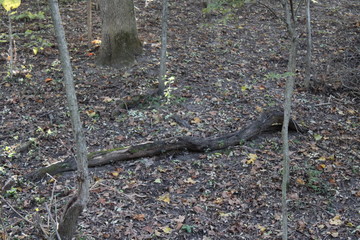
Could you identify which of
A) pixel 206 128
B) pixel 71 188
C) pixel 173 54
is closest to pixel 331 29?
pixel 173 54

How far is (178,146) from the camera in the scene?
6535 mm

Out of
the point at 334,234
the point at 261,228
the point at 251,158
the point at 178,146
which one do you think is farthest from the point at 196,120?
the point at 334,234

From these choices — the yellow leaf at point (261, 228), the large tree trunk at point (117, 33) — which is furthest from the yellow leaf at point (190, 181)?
the large tree trunk at point (117, 33)

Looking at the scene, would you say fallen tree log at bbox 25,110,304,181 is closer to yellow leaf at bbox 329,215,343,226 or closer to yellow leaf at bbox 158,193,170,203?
yellow leaf at bbox 158,193,170,203

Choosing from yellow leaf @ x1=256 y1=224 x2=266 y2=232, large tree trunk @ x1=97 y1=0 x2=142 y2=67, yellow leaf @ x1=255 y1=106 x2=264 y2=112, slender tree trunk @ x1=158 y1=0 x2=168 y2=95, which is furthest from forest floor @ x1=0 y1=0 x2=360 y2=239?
large tree trunk @ x1=97 y1=0 x2=142 y2=67

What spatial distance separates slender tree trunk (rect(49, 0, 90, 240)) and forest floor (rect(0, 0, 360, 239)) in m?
0.30

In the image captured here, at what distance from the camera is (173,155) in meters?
6.53

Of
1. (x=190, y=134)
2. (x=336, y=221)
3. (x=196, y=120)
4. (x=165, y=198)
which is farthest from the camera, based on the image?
(x=196, y=120)

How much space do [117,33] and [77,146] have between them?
555 cm

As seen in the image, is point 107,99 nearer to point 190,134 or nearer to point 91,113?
point 91,113

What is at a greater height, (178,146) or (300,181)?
(178,146)

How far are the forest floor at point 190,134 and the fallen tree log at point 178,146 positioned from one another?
0.39ft

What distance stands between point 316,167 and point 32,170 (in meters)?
4.60

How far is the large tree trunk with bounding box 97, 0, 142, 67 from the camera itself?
29.5 ft
